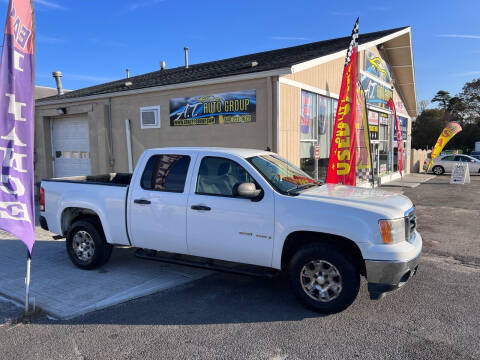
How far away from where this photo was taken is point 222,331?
382cm

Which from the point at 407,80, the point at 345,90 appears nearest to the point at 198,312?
the point at 345,90

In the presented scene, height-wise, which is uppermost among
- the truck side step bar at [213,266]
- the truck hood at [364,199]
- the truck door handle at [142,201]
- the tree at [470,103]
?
the tree at [470,103]

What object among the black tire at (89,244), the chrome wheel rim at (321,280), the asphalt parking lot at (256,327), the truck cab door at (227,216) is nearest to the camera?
Answer: the asphalt parking lot at (256,327)

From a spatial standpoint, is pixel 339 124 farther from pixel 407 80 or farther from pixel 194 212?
pixel 407 80

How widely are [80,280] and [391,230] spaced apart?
4.16 meters

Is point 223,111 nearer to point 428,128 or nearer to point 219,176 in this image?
point 219,176

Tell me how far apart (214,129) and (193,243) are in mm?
6098

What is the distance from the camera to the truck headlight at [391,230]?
153 inches

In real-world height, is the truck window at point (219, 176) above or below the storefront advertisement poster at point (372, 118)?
below

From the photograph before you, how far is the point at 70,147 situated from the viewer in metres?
14.3

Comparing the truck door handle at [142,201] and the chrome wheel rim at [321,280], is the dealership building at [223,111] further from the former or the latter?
the chrome wheel rim at [321,280]

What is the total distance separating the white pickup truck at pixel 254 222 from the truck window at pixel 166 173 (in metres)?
0.01

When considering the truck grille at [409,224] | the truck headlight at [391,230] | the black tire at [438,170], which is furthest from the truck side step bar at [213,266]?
the black tire at [438,170]

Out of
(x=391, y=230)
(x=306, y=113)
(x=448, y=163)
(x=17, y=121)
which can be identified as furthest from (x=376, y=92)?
(x=17, y=121)
